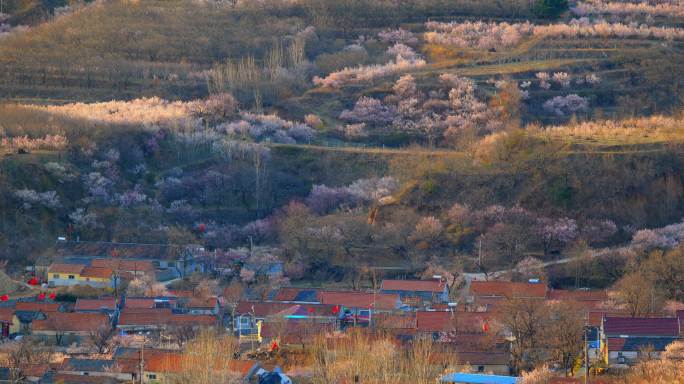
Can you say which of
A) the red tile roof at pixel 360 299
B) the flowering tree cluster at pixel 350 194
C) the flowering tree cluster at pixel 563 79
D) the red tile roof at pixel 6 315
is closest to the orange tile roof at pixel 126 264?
the red tile roof at pixel 6 315

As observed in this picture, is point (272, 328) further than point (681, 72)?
No

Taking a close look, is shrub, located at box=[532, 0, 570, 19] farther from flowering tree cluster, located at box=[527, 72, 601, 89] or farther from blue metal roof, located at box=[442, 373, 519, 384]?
blue metal roof, located at box=[442, 373, 519, 384]

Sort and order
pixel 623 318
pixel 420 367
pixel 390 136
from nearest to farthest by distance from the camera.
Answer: pixel 420 367 → pixel 623 318 → pixel 390 136

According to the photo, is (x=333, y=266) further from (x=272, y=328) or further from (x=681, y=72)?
(x=681, y=72)

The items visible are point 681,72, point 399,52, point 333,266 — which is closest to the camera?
point 333,266

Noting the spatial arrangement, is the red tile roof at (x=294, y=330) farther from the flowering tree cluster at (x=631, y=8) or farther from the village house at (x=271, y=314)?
the flowering tree cluster at (x=631, y=8)

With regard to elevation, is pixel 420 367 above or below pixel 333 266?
above

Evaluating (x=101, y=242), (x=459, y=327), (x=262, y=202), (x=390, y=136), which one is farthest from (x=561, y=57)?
(x=459, y=327)
